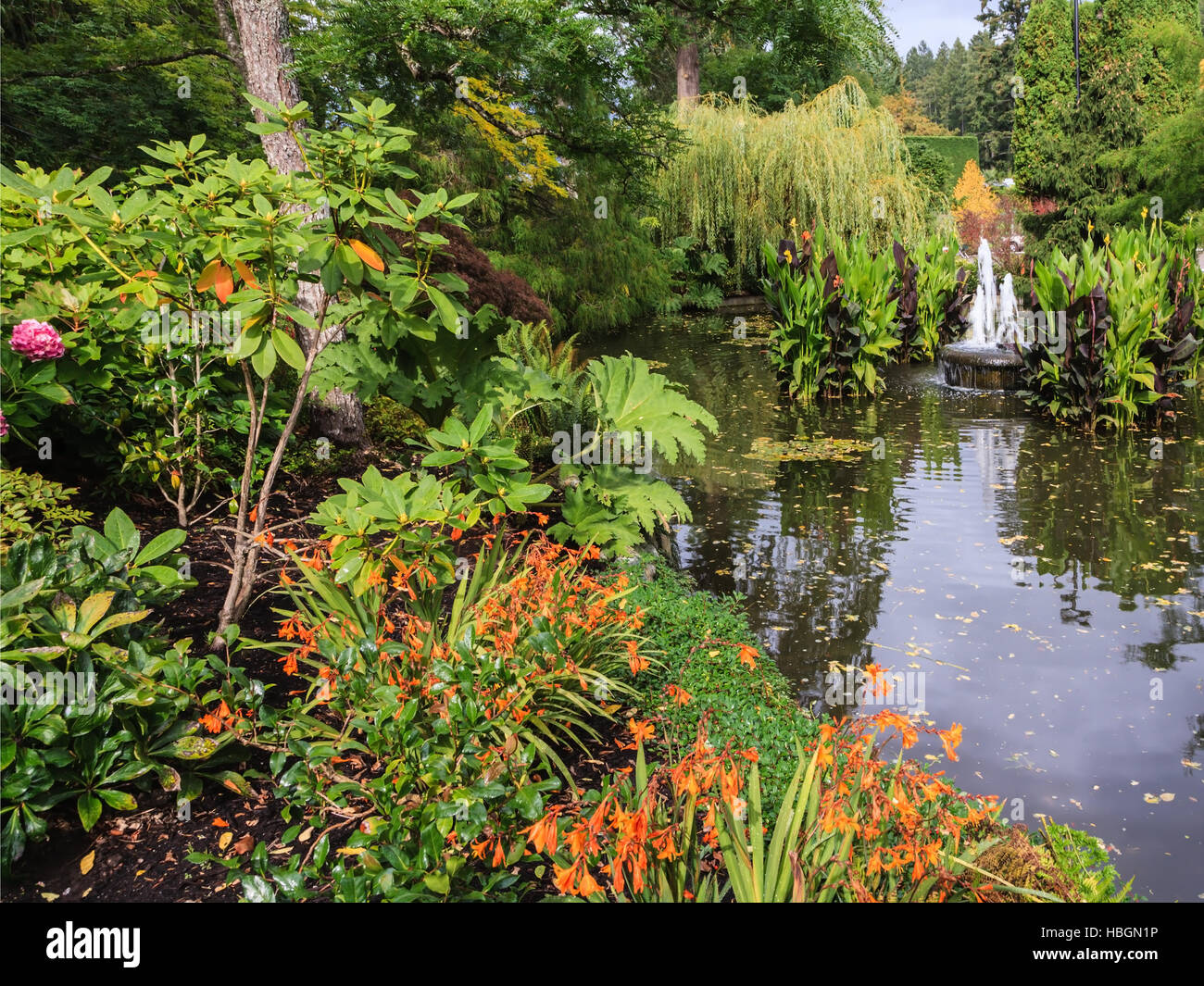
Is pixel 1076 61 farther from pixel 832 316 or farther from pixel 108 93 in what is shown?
pixel 108 93

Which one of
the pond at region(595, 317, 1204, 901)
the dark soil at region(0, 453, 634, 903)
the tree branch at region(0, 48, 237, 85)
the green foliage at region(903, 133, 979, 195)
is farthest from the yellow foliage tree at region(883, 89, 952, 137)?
the dark soil at region(0, 453, 634, 903)

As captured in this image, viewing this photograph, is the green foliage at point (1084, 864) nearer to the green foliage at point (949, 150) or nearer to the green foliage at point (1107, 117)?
the green foliage at point (1107, 117)

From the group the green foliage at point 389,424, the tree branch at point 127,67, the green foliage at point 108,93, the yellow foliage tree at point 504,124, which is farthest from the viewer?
the green foliage at point 108,93

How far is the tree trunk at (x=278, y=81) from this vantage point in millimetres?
5715

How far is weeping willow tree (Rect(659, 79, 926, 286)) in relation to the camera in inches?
672

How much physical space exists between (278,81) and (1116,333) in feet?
24.3

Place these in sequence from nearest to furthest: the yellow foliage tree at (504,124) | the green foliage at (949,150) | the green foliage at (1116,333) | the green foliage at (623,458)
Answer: the green foliage at (623,458), the yellow foliage tree at (504,124), the green foliage at (1116,333), the green foliage at (949,150)

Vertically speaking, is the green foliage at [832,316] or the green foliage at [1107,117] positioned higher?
the green foliage at [1107,117]

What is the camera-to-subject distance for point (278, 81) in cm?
581

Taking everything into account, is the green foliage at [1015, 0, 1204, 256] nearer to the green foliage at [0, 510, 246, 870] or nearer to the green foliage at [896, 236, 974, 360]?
the green foliage at [896, 236, 974, 360]

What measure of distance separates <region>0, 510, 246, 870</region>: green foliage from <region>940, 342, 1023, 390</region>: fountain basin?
33.5 feet

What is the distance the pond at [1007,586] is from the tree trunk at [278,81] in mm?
2517

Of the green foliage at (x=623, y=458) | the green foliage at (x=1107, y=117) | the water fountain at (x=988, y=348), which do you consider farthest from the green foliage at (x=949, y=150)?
the green foliage at (x=623, y=458)
